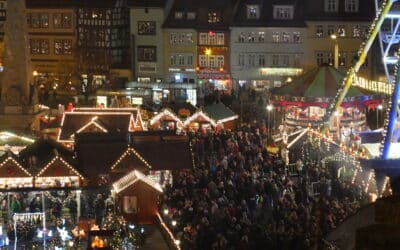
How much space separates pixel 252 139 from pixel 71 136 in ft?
24.7

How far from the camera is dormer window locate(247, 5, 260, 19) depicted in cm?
6194

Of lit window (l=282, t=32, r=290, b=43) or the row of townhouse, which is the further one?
lit window (l=282, t=32, r=290, b=43)

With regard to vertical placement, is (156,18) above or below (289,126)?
above

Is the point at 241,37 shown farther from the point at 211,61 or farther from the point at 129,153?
the point at 129,153

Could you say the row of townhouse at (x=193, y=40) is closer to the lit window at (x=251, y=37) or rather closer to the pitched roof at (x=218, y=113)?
the lit window at (x=251, y=37)

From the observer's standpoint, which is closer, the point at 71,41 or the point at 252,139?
the point at 252,139

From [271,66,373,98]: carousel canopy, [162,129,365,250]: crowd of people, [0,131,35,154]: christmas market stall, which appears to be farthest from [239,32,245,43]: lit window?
[0,131,35,154]: christmas market stall

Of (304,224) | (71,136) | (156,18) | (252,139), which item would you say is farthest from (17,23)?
(156,18)

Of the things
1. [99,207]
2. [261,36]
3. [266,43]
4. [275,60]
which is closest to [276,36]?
[266,43]

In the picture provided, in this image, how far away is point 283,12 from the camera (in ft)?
202

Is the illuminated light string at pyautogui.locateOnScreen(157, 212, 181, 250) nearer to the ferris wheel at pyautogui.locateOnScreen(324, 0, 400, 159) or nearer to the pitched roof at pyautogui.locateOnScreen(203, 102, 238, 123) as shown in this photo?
the ferris wheel at pyautogui.locateOnScreen(324, 0, 400, 159)

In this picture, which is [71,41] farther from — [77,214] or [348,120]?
[77,214]

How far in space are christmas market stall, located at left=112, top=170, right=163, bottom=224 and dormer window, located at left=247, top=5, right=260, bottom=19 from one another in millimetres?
39259

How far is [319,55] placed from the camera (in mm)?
61375
